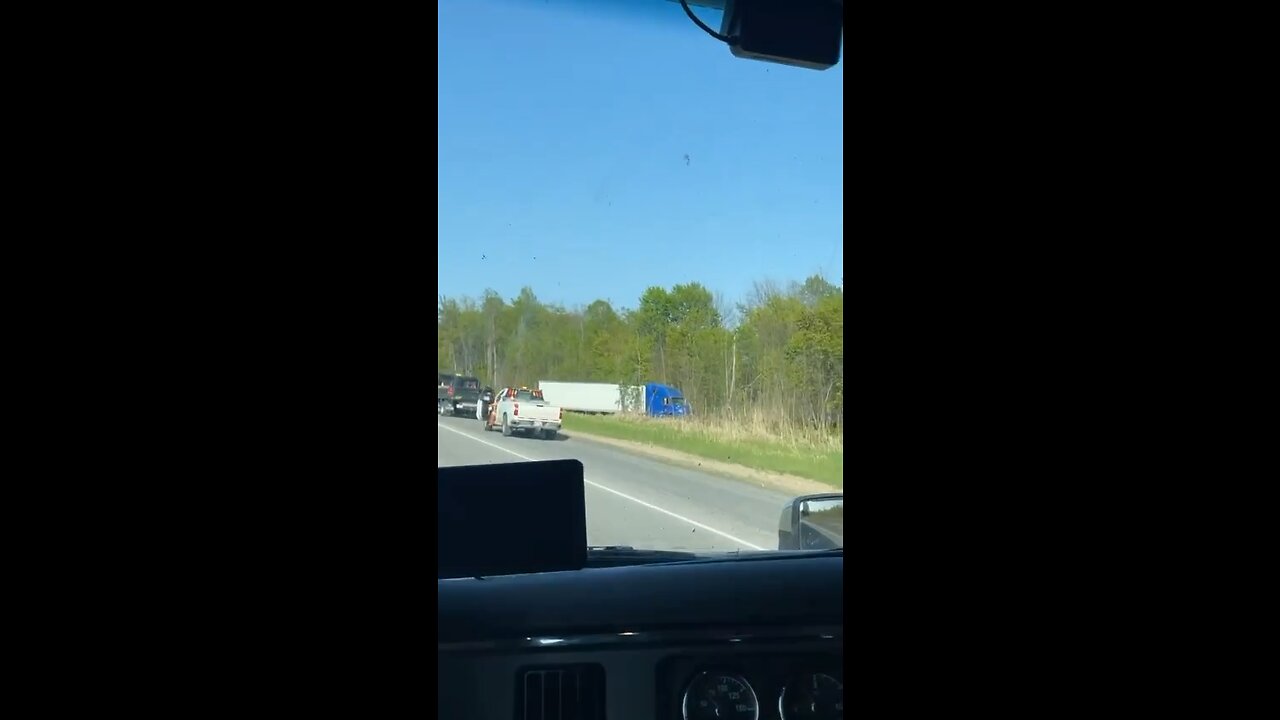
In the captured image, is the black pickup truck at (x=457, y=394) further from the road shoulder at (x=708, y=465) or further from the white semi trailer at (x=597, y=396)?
the road shoulder at (x=708, y=465)

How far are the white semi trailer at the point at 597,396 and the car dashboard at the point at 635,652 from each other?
68.3 inches

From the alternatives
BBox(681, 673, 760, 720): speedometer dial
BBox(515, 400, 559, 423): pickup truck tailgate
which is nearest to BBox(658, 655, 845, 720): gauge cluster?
BBox(681, 673, 760, 720): speedometer dial

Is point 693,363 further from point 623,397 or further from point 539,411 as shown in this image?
point 539,411

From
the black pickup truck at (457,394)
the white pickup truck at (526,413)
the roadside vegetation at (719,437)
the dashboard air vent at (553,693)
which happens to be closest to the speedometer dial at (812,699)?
the dashboard air vent at (553,693)

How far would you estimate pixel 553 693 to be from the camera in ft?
7.29

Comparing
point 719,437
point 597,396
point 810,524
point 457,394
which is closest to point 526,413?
point 597,396

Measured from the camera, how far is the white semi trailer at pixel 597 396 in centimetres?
412

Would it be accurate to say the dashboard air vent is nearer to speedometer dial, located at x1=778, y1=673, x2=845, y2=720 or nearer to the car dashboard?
the car dashboard

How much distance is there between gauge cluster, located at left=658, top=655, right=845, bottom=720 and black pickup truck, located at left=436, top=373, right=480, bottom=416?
30.5 inches

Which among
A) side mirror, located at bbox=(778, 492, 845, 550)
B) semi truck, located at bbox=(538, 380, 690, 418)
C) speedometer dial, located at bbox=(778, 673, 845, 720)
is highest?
semi truck, located at bbox=(538, 380, 690, 418)

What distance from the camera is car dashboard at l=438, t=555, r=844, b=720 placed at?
2.22 meters

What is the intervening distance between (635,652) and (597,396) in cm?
195
